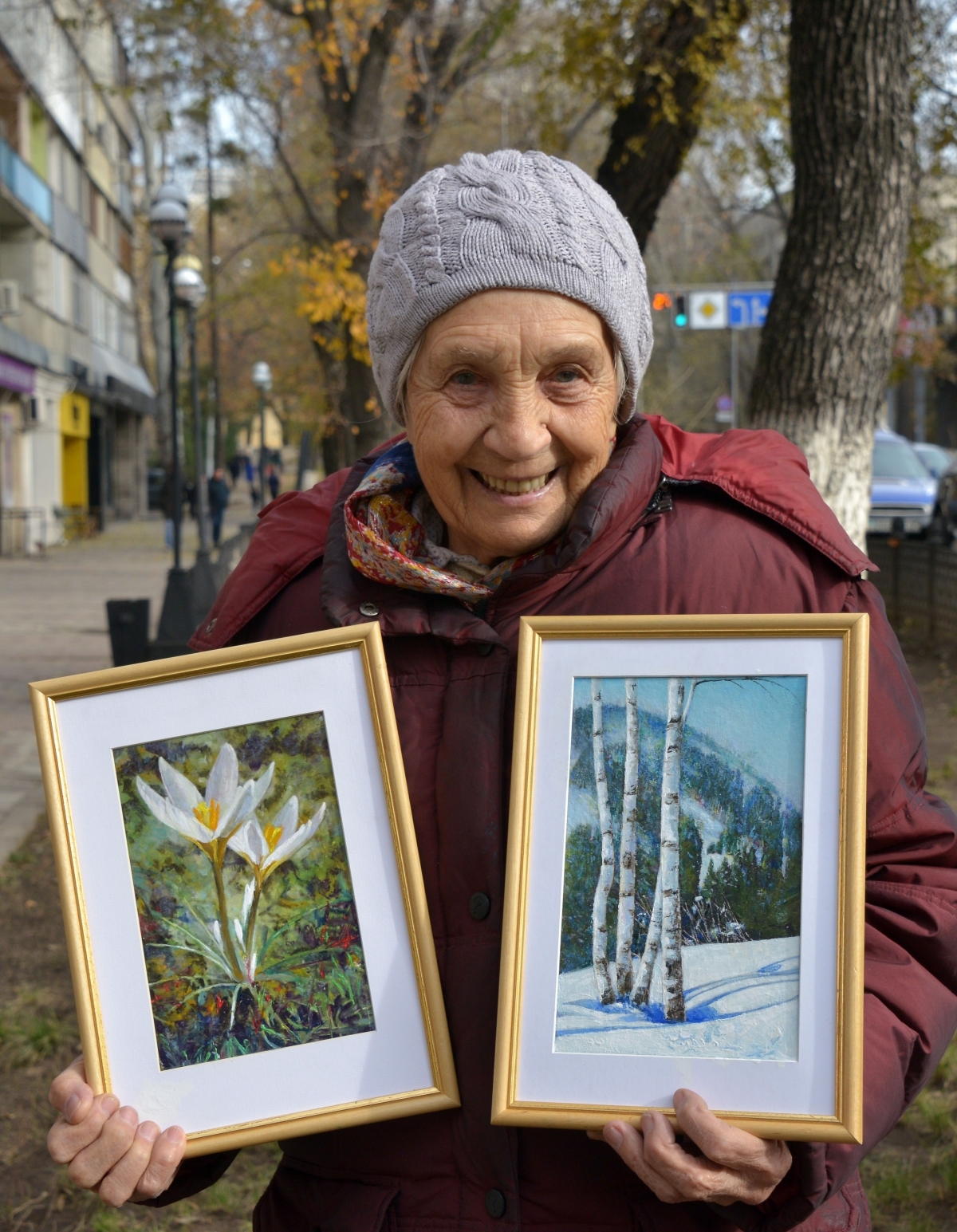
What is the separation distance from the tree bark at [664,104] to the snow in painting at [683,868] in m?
6.91

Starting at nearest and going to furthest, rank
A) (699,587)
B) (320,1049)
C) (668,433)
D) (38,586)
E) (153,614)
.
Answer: (320,1049) < (699,587) < (668,433) < (153,614) < (38,586)

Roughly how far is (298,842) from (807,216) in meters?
5.04

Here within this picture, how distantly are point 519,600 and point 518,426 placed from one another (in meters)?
0.25

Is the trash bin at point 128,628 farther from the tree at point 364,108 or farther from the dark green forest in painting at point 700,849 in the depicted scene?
the dark green forest in painting at point 700,849

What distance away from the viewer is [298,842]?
1.71m

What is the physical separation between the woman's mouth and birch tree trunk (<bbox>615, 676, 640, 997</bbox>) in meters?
0.36

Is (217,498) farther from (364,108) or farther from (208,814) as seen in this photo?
(208,814)

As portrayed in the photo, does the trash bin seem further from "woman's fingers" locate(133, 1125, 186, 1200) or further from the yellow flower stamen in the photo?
"woman's fingers" locate(133, 1125, 186, 1200)

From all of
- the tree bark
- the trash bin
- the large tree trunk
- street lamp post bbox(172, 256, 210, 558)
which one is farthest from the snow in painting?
street lamp post bbox(172, 256, 210, 558)

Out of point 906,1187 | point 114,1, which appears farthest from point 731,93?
point 906,1187

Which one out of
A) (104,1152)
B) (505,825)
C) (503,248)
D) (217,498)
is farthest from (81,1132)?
(217,498)

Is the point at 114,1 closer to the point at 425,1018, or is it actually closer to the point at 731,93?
the point at 731,93

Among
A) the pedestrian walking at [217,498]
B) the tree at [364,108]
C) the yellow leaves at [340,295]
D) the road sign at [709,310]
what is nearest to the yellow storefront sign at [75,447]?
the pedestrian walking at [217,498]

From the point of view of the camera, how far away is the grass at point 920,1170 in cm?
369
